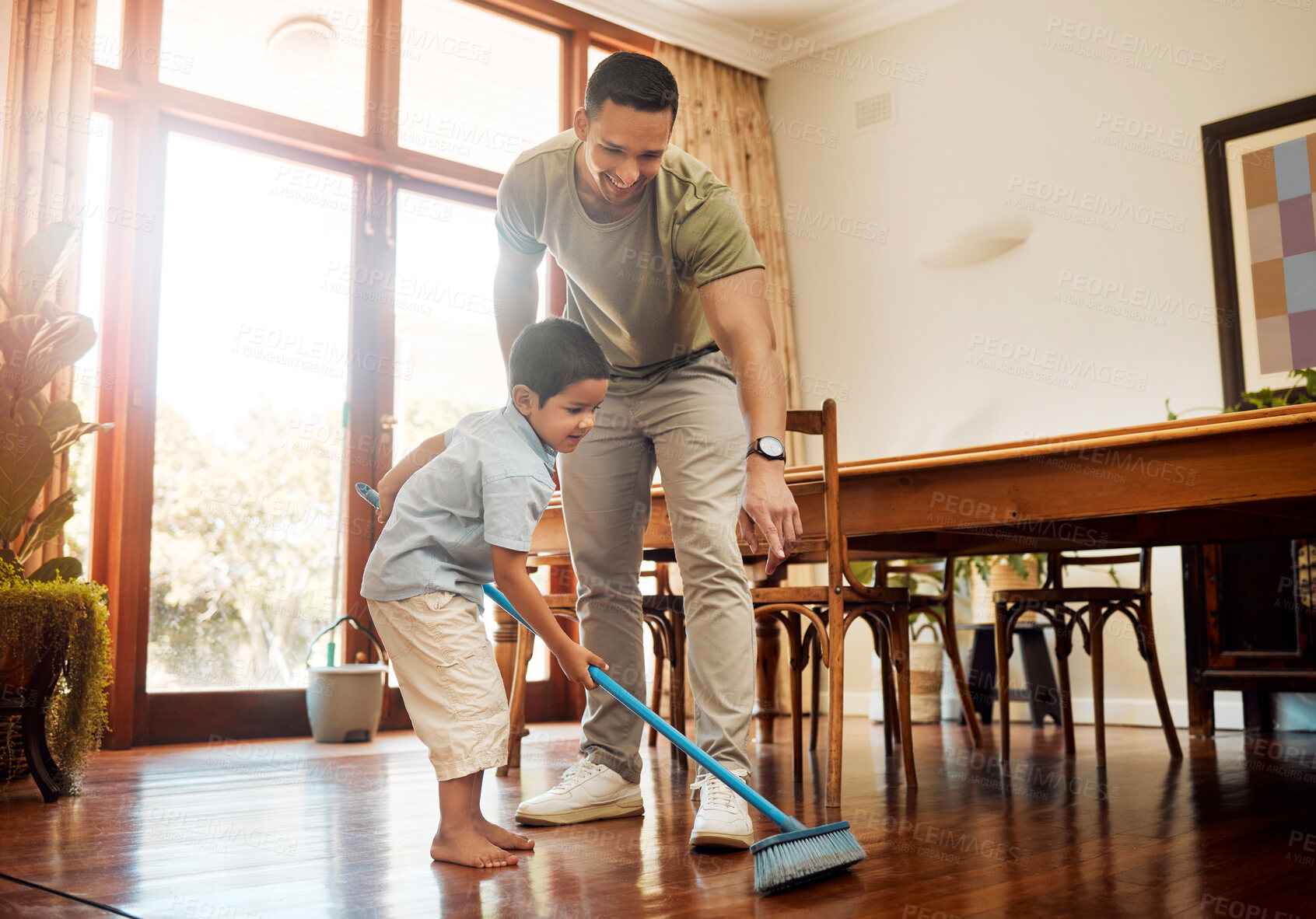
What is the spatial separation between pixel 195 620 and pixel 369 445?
886 millimetres

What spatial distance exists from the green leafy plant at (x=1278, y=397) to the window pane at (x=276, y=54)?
3284 millimetres

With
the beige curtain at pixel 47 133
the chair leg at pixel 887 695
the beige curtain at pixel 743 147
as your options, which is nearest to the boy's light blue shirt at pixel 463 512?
the chair leg at pixel 887 695

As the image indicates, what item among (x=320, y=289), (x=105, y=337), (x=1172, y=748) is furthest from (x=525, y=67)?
(x=1172, y=748)

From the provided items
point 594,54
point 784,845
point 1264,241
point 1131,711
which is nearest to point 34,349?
point 784,845

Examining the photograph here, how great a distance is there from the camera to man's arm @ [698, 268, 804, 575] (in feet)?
5.02

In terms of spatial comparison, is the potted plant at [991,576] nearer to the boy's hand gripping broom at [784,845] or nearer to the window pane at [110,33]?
the boy's hand gripping broom at [784,845]

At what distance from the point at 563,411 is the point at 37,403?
177cm

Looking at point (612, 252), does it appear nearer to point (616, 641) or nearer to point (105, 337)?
point (616, 641)

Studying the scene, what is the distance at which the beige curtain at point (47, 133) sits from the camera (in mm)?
3207

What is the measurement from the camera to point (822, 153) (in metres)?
5.37

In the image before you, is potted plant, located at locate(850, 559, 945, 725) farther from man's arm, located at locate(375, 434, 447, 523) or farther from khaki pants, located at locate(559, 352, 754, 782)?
man's arm, located at locate(375, 434, 447, 523)

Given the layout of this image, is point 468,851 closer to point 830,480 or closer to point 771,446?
point 771,446

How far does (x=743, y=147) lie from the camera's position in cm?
536

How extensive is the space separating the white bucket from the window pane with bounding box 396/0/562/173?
2.17m
